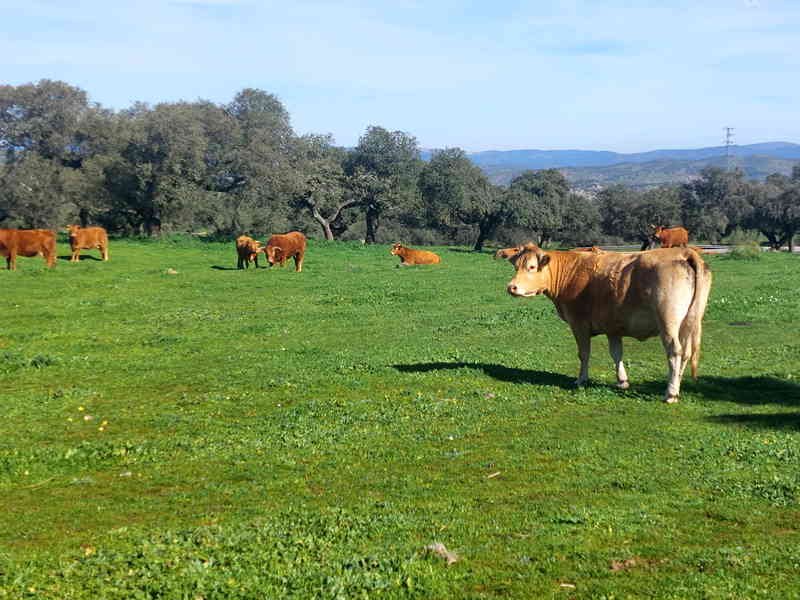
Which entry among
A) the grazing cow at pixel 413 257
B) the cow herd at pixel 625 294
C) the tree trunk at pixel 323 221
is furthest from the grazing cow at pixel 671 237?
the cow herd at pixel 625 294

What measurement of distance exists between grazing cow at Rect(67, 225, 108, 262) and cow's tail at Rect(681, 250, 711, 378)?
105 feet

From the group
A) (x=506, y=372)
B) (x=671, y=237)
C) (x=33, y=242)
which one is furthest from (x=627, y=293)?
(x=671, y=237)

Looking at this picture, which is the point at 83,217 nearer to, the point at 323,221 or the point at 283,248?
the point at 323,221

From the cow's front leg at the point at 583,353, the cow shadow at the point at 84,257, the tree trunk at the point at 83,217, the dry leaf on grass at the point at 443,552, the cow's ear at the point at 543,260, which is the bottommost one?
the cow shadow at the point at 84,257

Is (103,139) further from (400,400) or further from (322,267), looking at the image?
(400,400)

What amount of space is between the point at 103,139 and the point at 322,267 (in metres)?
24.8

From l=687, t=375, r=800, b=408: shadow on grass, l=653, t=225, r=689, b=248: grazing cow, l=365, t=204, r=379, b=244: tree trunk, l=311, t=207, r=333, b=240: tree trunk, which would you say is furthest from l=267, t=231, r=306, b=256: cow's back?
l=365, t=204, r=379, b=244: tree trunk

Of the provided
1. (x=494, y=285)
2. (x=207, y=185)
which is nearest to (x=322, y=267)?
(x=494, y=285)

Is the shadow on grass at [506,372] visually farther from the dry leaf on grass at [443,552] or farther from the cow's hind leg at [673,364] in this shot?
the dry leaf on grass at [443,552]

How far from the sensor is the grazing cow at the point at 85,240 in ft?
127

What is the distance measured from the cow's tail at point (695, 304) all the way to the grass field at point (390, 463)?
87 centimetres

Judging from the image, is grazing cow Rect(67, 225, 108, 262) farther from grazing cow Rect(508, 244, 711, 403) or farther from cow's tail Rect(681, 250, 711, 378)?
cow's tail Rect(681, 250, 711, 378)

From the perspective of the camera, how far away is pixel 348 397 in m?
13.2

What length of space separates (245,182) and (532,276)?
44.9 m
